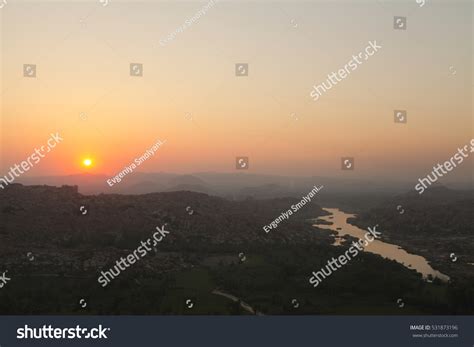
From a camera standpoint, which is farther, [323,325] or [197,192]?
[197,192]

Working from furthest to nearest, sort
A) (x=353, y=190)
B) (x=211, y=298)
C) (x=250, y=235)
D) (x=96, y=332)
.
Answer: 1. (x=353, y=190)
2. (x=250, y=235)
3. (x=211, y=298)
4. (x=96, y=332)

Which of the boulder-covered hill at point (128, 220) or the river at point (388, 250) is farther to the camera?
the boulder-covered hill at point (128, 220)

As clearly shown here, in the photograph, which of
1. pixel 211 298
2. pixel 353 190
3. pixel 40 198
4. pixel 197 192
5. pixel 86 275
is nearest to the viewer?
pixel 211 298

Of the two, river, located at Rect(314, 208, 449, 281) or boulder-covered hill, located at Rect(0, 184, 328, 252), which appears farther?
boulder-covered hill, located at Rect(0, 184, 328, 252)

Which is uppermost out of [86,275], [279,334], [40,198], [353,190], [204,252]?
[353,190]

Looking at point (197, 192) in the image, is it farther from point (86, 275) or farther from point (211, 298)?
point (211, 298)

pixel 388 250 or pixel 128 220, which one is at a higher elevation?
pixel 128 220

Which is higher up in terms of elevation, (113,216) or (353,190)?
(353,190)

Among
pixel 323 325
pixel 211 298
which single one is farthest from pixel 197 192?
pixel 323 325

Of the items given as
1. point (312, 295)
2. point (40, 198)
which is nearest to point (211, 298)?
point (312, 295)

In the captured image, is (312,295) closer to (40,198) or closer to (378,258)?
(378,258)
